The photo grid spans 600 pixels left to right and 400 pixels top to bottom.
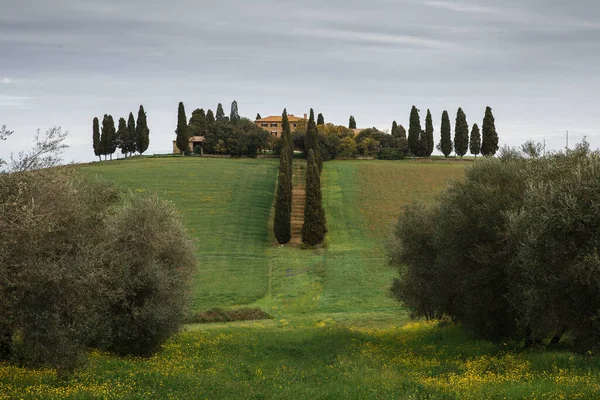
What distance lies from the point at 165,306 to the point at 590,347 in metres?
18.4

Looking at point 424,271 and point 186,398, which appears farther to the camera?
point 424,271

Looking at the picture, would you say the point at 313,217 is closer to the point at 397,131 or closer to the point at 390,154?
the point at 390,154

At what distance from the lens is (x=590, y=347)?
2206cm

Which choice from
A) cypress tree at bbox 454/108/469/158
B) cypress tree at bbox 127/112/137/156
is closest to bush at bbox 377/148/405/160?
cypress tree at bbox 454/108/469/158

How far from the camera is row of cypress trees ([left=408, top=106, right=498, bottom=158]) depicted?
12700cm

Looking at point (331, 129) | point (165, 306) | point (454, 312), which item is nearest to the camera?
point (165, 306)

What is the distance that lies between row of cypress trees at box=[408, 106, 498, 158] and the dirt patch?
84767 millimetres

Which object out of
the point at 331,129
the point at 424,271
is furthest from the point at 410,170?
the point at 424,271

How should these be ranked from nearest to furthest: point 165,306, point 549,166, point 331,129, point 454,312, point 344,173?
point 549,166
point 165,306
point 454,312
point 344,173
point 331,129

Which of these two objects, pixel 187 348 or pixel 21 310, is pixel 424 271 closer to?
pixel 187 348

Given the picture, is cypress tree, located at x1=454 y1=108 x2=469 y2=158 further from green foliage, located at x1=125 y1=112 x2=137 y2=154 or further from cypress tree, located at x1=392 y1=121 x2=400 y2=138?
green foliage, located at x1=125 y1=112 x2=137 y2=154

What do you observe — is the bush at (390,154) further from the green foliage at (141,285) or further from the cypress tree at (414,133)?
the green foliage at (141,285)

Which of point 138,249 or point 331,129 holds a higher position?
point 331,129

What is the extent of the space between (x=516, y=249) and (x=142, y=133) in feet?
391
